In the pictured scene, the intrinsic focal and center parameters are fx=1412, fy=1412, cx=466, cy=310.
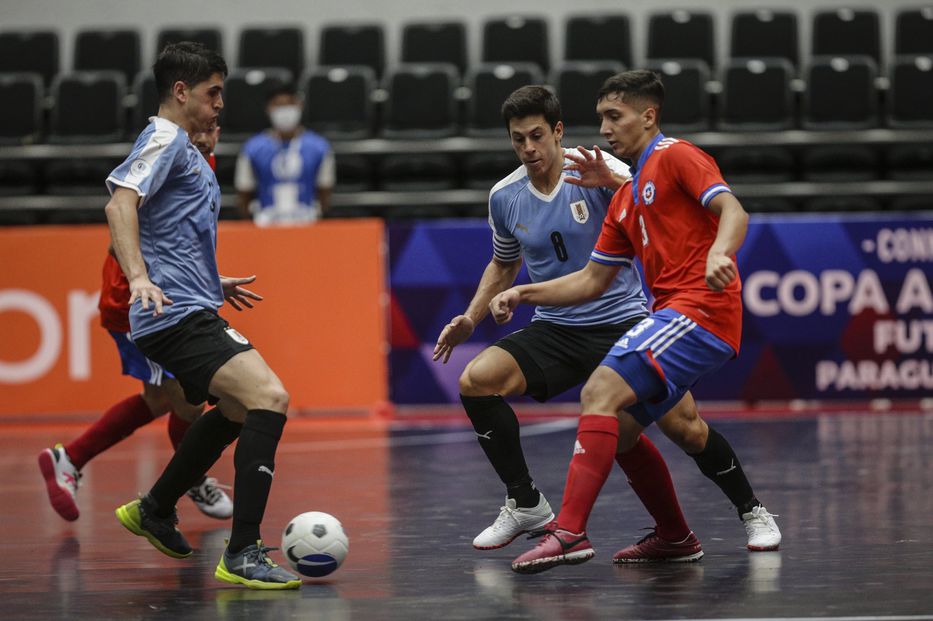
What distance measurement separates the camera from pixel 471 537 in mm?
6199

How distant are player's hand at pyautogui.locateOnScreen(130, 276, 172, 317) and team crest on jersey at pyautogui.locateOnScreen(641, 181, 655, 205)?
1.85 m

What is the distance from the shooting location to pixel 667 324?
5.21 metres

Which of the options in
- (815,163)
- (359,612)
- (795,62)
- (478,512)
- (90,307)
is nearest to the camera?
(359,612)

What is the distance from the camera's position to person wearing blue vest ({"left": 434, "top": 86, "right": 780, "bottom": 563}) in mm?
5582

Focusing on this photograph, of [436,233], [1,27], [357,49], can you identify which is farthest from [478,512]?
[1,27]

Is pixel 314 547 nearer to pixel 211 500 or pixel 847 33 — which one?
pixel 211 500

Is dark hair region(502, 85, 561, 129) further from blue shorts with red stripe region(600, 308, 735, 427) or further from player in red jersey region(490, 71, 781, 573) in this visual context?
blue shorts with red stripe region(600, 308, 735, 427)

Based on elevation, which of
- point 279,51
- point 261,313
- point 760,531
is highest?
point 279,51

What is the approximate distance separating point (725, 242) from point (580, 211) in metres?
1.37

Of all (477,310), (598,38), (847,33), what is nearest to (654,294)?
(477,310)

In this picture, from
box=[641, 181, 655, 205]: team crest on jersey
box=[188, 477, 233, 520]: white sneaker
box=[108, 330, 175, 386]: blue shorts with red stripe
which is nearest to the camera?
box=[641, 181, 655, 205]: team crest on jersey

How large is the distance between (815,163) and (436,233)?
13.9 feet

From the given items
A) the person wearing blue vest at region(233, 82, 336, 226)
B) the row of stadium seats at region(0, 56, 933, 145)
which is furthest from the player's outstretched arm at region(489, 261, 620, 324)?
the row of stadium seats at region(0, 56, 933, 145)

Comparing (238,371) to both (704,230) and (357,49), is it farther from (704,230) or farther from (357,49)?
(357,49)
